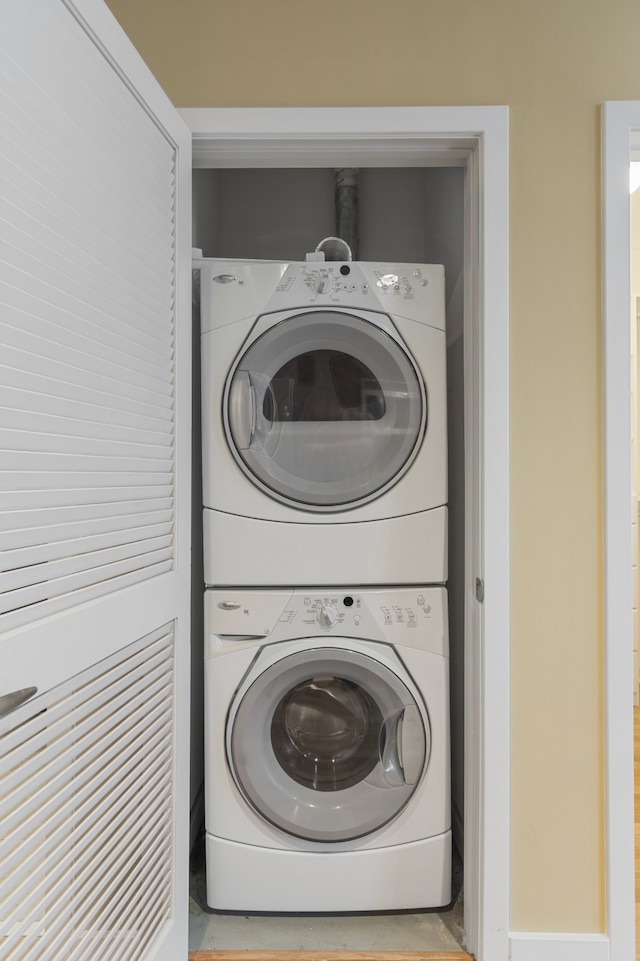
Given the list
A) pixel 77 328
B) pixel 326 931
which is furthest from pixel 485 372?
pixel 326 931

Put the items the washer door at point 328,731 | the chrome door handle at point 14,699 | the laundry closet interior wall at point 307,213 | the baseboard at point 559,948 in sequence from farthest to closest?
the laundry closet interior wall at point 307,213, the washer door at point 328,731, the baseboard at point 559,948, the chrome door handle at point 14,699

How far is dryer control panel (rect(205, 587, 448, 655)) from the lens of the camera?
1.66m

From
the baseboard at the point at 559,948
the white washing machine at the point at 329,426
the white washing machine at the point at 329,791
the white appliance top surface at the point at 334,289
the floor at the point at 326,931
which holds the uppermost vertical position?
the white appliance top surface at the point at 334,289

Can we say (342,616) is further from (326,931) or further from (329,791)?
(326,931)

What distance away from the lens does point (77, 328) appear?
1.04 m

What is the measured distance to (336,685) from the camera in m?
1.69

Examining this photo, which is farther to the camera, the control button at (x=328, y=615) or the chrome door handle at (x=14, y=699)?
the control button at (x=328, y=615)

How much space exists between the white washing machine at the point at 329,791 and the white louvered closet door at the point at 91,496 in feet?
0.69

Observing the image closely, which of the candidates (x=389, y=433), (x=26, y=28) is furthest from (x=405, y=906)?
(x=26, y=28)

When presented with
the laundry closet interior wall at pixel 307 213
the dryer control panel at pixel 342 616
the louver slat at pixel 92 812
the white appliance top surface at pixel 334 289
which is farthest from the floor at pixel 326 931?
the laundry closet interior wall at pixel 307 213

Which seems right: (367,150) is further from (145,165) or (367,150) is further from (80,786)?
(80,786)

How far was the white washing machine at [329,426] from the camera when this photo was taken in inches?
65.6

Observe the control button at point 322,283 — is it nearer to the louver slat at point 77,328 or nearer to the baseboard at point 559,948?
the louver slat at point 77,328

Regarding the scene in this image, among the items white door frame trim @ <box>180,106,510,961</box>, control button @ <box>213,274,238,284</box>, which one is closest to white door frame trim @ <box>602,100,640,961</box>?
white door frame trim @ <box>180,106,510,961</box>
